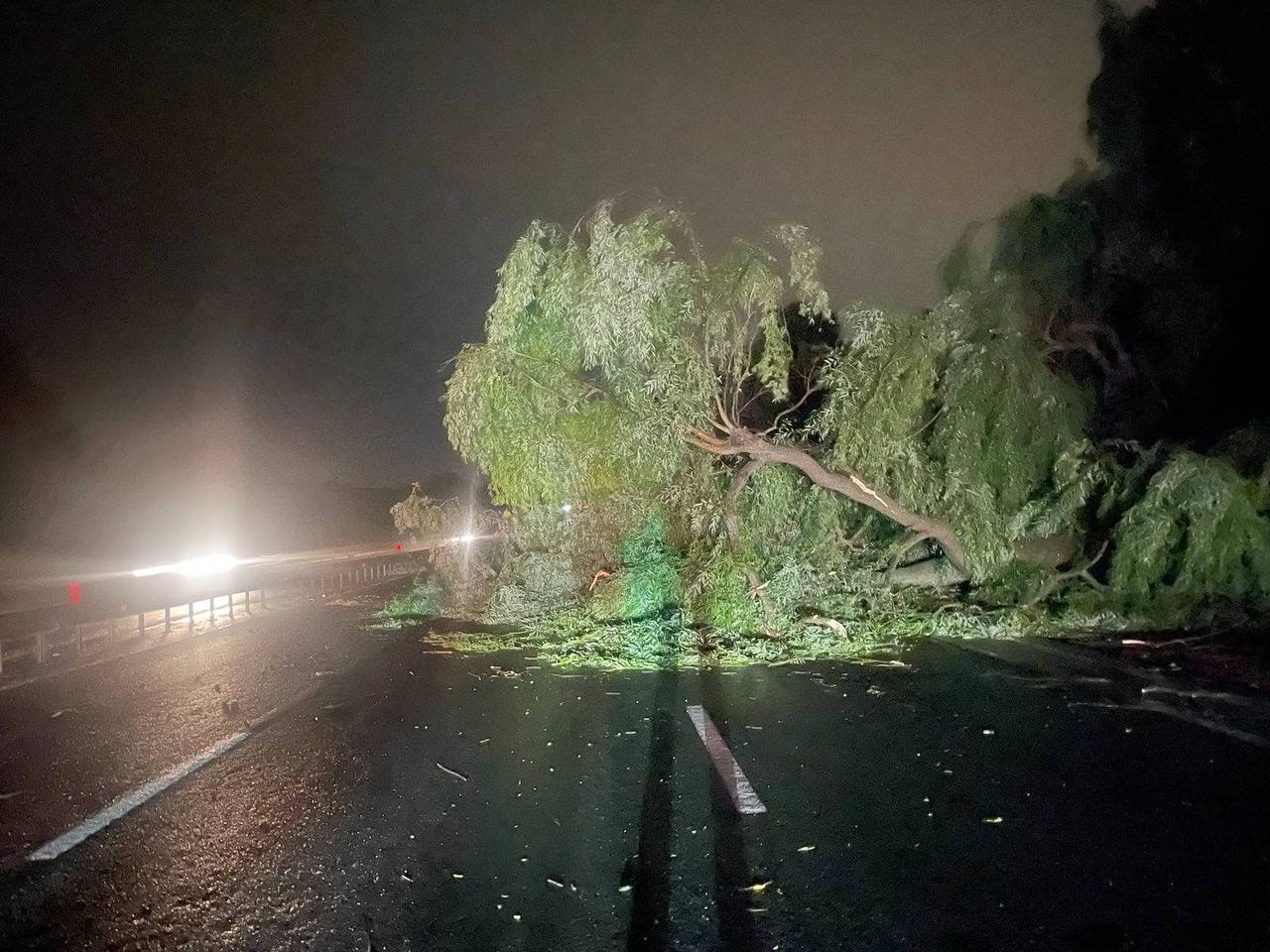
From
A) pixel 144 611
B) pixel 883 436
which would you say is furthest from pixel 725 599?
pixel 144 611

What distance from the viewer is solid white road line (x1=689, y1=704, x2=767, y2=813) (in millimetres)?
5152

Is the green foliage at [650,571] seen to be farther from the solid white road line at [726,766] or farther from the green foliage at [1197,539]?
the green foliage at [1197,539]

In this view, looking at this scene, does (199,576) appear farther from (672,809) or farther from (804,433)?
(672,809)

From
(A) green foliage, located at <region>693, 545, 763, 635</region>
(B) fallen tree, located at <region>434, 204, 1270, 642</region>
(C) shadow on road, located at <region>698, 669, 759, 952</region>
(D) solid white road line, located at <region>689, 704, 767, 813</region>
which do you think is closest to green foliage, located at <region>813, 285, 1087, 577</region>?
(B) fallen tree, located at <region>434, 204, 1270, 642</region>

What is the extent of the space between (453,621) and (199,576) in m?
10.3

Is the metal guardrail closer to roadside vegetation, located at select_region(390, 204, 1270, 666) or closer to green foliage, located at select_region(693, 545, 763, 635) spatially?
roadside vegetation, located at select_region(390, 204, 1270, 666)

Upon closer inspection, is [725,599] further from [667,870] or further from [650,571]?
[667,870]

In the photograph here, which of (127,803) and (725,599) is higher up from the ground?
(725,599)

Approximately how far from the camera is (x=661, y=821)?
16.1 ft

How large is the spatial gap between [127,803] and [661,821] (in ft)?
11.6

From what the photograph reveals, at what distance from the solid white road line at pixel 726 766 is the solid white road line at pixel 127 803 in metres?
3.80

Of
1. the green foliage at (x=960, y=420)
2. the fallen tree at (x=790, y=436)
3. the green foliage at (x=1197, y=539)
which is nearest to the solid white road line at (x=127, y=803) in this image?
the fallen tree at (x=790, y=436)

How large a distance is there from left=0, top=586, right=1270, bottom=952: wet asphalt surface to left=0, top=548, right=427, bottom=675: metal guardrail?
4.34 m

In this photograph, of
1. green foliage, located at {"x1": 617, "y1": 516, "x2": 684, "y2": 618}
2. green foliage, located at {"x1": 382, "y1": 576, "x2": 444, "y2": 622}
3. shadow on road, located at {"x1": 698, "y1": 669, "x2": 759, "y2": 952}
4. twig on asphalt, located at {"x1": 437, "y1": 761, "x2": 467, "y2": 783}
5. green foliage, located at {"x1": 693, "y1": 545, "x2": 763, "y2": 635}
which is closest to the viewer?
shadow on road, located at {"x1": 698, "y1": 669, "x2": 759, "y2": 952}
